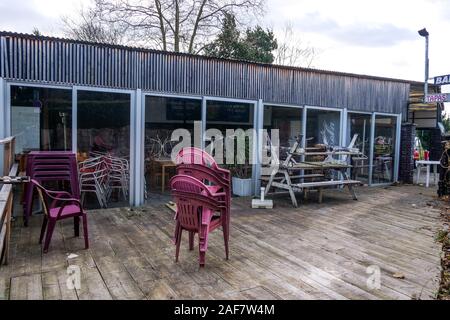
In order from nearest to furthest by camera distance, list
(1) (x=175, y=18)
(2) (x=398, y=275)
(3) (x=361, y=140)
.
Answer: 1. (2) (x=398, y=275)
2. (3) (x=361, y=140)
3. (1) (x=175, y=18)

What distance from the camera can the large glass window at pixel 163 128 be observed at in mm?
6230

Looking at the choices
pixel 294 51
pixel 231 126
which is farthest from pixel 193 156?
Answer: pixel 294 51

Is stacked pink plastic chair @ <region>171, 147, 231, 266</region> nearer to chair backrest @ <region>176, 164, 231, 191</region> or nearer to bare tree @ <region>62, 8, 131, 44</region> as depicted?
chair backrest @ <region>176, 164, 231, 191</region>

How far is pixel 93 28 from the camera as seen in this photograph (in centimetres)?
1456

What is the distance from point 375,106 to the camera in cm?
870

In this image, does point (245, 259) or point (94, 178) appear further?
point (94, 178)

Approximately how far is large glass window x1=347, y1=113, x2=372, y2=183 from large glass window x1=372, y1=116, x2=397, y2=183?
23 cm

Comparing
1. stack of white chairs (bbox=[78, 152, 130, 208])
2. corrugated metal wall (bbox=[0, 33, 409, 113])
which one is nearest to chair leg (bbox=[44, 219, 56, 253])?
stack of white chairs (bbox=[78, 152, 130, 208])

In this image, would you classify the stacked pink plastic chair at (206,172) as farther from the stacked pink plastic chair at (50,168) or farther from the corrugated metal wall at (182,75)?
the corrugated metal wall at (182,75)

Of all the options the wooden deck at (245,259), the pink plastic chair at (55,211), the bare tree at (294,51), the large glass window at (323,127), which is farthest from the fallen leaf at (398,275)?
the bare tree at (294,51)

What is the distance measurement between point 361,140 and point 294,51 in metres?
12.6

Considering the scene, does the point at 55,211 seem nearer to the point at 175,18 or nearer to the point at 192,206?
the point at 192,206

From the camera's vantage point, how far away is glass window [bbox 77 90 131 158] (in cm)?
557
